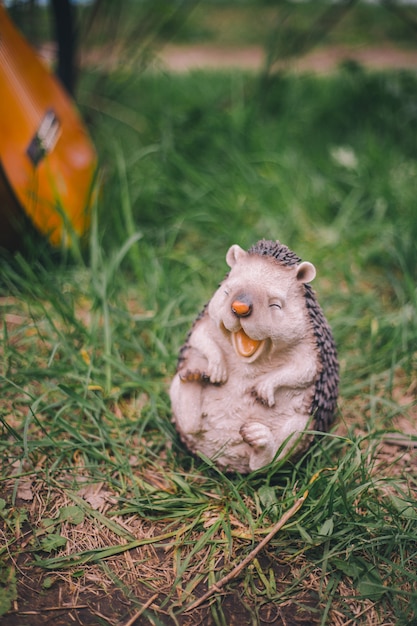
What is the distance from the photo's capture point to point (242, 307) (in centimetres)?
167

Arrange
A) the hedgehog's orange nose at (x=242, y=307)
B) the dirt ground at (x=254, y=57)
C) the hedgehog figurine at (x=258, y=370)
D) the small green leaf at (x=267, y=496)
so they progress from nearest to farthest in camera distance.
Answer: the hedgehog's orange nose at (x=242, y=307) < the hedgehog figurine at (x=258, y=370) < the small green leaf at (x=267, y=496) < the dirt ground at (x=254, y=57)

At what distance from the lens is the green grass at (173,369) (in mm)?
1791

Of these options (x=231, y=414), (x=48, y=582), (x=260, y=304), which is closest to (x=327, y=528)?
(x=231, y=414)

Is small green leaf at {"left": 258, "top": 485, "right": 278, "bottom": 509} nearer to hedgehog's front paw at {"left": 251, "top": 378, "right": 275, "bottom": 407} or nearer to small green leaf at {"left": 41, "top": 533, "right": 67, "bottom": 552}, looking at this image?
hedgehog's front paw at {"left": 251, "top": 378, "right": 275, "bottom": 407}

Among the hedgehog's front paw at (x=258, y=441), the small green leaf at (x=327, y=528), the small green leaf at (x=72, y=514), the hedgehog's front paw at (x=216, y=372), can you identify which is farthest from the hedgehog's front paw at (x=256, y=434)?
the small green leaf at (x=72, y=514)

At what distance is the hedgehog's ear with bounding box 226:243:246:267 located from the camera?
1879 mm

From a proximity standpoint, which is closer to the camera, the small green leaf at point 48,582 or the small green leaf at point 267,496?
the small green leaf at point 48,582

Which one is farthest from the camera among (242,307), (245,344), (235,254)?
(235,254)

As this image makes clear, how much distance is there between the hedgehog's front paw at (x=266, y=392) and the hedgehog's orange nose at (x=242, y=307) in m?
0.26

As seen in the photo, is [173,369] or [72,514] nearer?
[72,514]

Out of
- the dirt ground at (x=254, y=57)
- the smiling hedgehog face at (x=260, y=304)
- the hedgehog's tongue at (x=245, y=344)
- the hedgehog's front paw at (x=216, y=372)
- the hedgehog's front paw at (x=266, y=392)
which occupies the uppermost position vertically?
the smiling hedgehog face at (x=260, y=304)

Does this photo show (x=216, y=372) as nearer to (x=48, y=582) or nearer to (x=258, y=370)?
(x=258, y=370)

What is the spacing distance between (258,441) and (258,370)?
0.75 ft

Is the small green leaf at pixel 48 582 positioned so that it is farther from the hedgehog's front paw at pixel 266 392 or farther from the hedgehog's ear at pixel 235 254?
the hedgehog's ear at pixel 235 254
